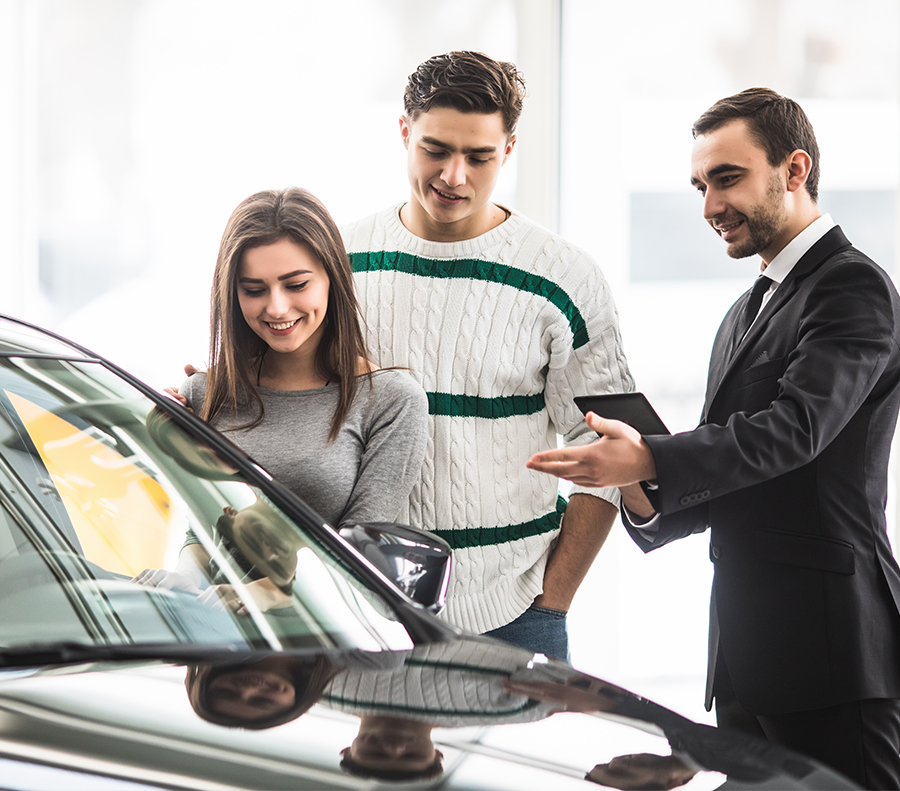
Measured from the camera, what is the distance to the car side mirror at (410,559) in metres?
1.23

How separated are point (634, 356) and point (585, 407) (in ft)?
6.47

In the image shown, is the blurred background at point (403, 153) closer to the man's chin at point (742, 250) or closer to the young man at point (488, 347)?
the young man at point (488, 347)

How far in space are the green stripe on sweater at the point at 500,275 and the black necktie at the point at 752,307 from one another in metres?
0.29

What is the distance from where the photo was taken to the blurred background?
10.3 ft

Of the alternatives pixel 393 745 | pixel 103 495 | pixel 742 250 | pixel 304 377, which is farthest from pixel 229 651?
pixel 742 250

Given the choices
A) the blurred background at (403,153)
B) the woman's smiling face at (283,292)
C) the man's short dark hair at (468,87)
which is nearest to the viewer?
the woman's smiling face at (283,292)

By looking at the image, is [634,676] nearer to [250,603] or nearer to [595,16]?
[595,16]

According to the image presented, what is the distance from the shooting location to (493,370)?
1783 mm

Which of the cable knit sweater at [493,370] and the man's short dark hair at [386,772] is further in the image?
the cable knit sweater at [493,370]

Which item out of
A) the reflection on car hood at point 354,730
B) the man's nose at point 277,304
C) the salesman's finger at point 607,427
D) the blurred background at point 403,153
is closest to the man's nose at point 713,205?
the salesman's finger at point 607,427

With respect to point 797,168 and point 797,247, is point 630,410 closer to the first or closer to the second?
point 797,247

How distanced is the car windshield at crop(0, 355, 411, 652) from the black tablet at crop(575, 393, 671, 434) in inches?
21.4

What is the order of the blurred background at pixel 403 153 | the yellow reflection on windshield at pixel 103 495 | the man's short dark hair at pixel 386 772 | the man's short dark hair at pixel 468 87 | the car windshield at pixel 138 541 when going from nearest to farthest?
the man's short dark hair at pixel 386 772 → the car windshield at pixel 138 541 → the yellow reflection on windshield at pixel 103 495 → the man's short dark hair at pixel 468 87 → the blurred background at pixel 403 153

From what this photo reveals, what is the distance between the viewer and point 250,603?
113cm
